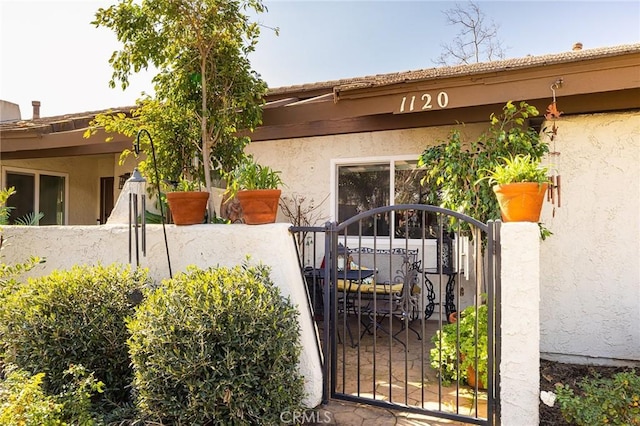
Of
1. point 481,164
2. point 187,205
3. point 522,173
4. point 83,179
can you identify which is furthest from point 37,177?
point 522,173

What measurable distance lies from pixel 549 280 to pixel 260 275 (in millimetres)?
3650

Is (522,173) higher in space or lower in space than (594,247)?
higher

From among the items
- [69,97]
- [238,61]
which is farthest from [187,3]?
[69,97]

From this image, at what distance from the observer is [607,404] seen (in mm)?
3105

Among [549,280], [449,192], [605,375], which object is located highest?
[449,192]

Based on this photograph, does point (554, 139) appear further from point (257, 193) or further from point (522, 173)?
point (257, 193)

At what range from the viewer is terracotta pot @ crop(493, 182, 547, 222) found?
3172 mm

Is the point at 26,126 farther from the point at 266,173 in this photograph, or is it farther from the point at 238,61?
the point at 266,173

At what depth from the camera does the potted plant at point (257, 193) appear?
3.78 meters

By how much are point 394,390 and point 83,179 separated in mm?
10814

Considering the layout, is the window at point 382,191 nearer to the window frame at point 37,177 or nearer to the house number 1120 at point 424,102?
the house number 1120 at point 424,102

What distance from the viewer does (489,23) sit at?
49.8 ft

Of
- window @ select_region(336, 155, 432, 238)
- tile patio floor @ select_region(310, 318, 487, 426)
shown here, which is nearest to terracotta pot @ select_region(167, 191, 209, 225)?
tile patio floor @ select_region(310, 318, 487, 426)

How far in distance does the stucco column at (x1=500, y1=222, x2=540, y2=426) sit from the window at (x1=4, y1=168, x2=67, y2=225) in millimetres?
11327
